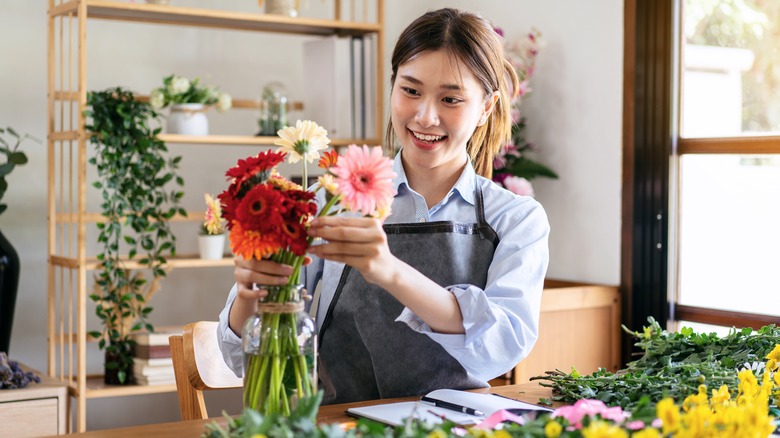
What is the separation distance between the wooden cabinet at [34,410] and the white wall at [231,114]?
0.66 meters

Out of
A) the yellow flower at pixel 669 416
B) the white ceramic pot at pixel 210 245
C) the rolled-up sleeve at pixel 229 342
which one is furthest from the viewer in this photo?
the white ceramic pot at pixel 210 245

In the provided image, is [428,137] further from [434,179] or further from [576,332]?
[576,332]

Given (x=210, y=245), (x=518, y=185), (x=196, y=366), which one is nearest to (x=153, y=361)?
(x=210, y=245)

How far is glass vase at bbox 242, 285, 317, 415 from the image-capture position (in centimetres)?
112

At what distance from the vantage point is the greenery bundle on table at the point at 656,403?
3.10 feet

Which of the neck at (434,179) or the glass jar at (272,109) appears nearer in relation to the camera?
the neck at (434,179)

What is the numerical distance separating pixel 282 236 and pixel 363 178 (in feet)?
0.38

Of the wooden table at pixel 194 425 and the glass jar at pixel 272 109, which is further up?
the glass jar at pixel 272 109

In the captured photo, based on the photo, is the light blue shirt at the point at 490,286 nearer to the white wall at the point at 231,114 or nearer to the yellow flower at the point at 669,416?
the yellow flower at the point at 669,416

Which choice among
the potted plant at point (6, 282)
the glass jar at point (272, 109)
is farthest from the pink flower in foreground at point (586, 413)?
the glass jar at point (272, 109)

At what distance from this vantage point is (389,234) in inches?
66.1

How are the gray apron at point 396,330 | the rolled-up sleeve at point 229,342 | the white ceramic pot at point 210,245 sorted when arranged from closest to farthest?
1. the rolled-up sleeve at point 229,342
2. the gray apron at point 396,330
3. the white ceramic pot at point 210,245

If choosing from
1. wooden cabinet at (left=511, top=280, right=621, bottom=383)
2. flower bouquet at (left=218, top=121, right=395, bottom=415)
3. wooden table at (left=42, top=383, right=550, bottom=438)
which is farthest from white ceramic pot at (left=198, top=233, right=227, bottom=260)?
flower bouquet at (left=218, top=121, right=395, bottom=415)

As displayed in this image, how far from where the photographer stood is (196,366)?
1653 millimetres
